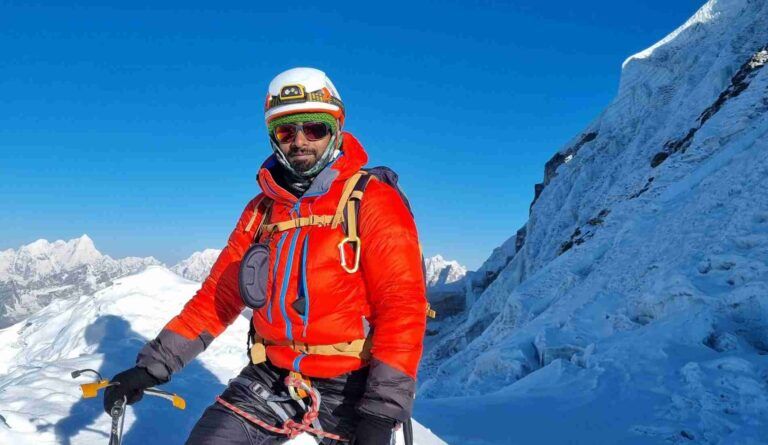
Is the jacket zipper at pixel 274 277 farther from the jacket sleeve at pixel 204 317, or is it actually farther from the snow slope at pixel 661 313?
the snow slope at pixel 661 313

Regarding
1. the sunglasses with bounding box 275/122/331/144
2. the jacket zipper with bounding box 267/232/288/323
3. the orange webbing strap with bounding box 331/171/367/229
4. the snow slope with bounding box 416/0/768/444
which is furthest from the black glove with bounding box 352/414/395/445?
the snow slope with bounding box 416/0/768/444

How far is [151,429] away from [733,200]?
15703 mm

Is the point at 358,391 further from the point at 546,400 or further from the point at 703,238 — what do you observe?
the point at 703,238

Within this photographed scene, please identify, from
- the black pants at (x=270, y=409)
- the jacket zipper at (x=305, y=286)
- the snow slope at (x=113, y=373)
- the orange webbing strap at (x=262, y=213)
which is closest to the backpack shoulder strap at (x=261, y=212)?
the orange webbing strap at (x=262, y=213)

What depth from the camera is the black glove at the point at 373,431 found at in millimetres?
2654

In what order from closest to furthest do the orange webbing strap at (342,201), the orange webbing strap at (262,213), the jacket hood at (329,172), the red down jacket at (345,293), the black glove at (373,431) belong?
the black glove at (373,431) < the red down jacket at (345,293) < the orange webbing strap at (342,201) < the jacket hood at (329,172) < the orange webbing strap at (262,213)

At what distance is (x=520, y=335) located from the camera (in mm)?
19156

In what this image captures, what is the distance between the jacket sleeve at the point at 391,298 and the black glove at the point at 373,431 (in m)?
0.05

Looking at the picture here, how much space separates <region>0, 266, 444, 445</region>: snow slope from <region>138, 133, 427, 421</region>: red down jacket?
27.8 inches

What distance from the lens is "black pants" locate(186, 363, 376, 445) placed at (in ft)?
9.59

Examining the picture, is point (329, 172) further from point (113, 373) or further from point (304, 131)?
point (113, 373)

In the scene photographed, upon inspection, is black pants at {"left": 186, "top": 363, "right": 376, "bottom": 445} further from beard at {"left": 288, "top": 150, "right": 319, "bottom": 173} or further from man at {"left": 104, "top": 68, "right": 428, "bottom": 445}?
beard at {"left": 288, "top": 150, "right": 319, "bottom": 173}

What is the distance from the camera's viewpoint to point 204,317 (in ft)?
11.6

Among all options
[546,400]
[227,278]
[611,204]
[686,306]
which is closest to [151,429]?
[227,278]
